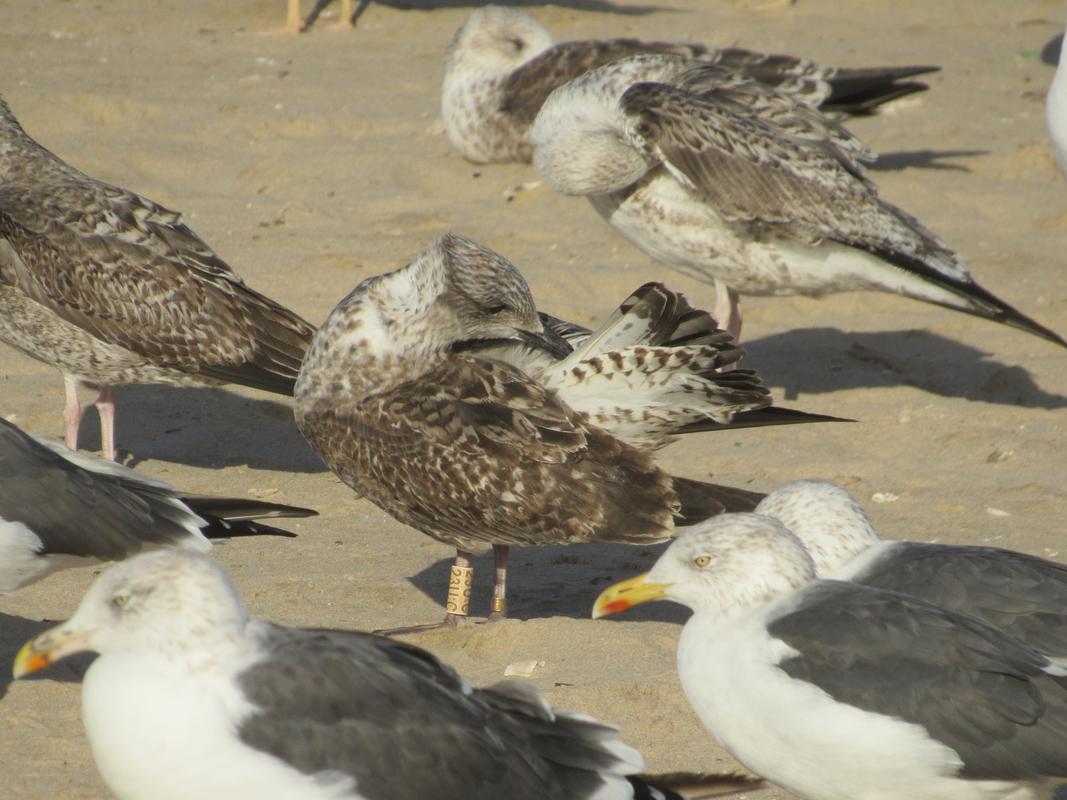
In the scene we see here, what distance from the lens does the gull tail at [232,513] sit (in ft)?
18.9

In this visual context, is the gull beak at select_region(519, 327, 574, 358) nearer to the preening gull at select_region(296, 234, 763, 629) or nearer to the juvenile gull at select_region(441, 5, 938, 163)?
the preening gull at select_region(296, 234, 763, 629)

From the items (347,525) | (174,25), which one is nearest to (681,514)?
(347,525)

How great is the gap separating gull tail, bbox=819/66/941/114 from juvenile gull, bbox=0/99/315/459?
225 inches

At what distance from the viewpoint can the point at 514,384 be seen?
6.05m

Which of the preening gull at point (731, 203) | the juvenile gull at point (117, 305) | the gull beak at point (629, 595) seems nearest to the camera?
the gull beak at point (629, 595)

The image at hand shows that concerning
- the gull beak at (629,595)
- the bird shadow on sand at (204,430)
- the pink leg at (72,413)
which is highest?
the gull beak at (629,595)

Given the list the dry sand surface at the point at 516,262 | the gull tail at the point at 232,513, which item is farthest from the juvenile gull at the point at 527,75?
the gull tail at the point at 232,513

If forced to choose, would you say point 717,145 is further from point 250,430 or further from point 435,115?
point 435,115

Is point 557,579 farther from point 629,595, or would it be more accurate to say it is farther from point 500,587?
point 629,595

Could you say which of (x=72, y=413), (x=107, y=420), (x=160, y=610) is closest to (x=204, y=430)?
(x=107, y=420)

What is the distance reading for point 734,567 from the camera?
4.49m

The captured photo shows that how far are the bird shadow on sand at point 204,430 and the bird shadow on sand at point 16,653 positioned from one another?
2046mm

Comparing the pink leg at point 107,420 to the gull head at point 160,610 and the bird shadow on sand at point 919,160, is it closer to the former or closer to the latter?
→ the gull head at point 160,610

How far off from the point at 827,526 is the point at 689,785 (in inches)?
57.3
